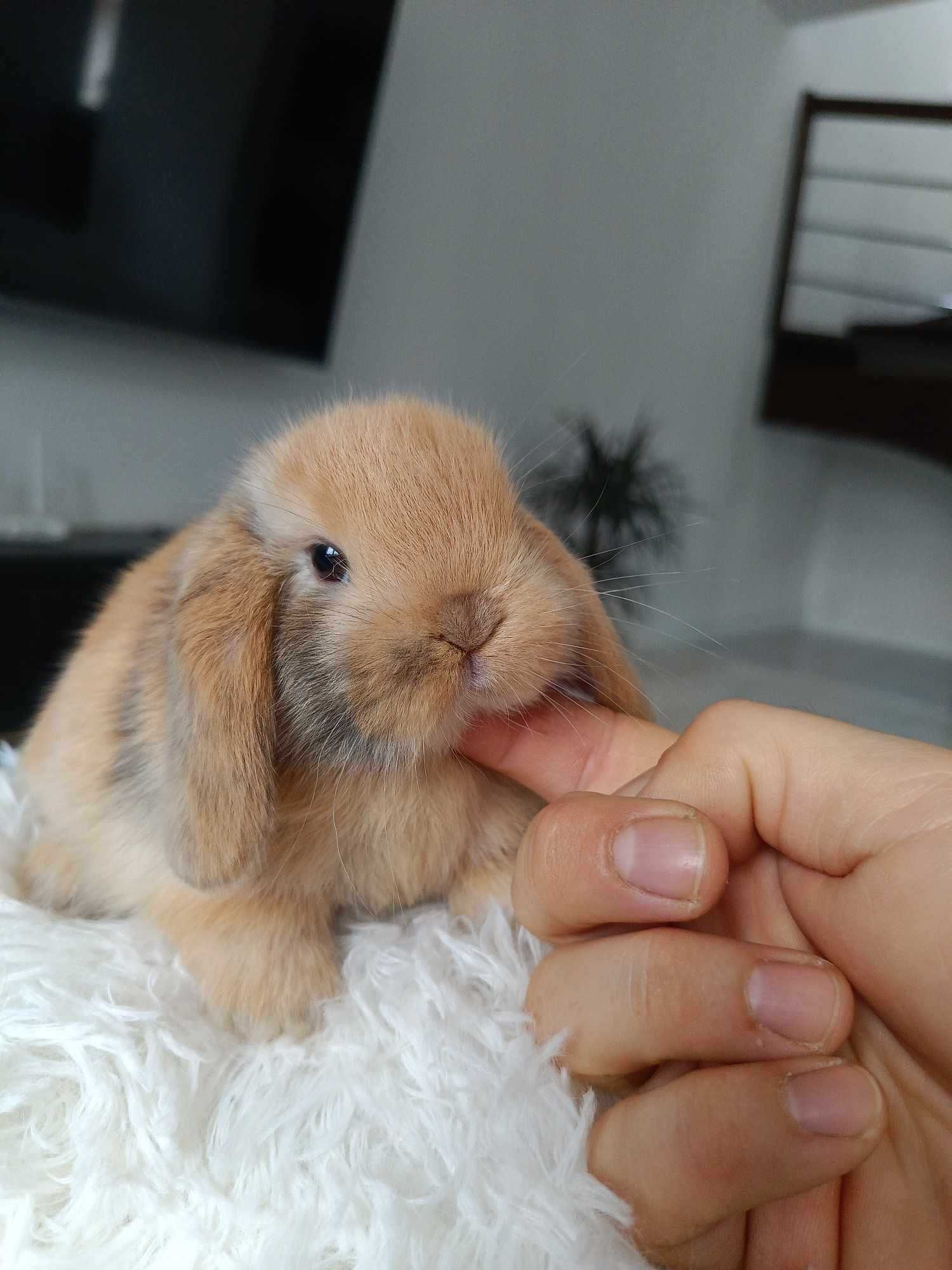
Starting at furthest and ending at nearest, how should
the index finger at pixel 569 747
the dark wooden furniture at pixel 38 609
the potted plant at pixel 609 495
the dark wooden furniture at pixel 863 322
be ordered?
the potted plant at pixel 609 495 → the dark wooden furniture at pixel 863 322 → the dark wooden furniture at pixel 38 609 → the index finger at pixel 569 747

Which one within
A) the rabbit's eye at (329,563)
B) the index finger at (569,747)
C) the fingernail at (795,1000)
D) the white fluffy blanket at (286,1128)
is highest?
the rabbit's eye at (329,563)

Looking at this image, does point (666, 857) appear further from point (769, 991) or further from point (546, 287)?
point (546, 287)

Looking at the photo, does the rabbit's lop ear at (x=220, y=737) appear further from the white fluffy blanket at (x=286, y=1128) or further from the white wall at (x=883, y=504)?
the white wall at (x=883, y=504)

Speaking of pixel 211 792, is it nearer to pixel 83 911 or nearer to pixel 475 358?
pixel 83 911

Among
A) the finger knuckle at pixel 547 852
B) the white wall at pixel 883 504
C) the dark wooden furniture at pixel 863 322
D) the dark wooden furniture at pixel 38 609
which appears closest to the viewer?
the finger knuckle at pixel 547 852

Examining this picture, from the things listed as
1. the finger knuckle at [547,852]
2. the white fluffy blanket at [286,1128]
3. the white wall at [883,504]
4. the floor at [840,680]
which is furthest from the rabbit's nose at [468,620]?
the white wall at [883,504]

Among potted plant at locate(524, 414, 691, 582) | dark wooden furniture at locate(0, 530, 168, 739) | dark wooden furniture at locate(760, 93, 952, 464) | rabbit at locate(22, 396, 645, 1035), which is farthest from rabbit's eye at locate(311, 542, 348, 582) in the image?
dark wooden furniture at locate(760, 93, 952, 464)

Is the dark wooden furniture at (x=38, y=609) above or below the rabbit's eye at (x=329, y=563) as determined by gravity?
below
